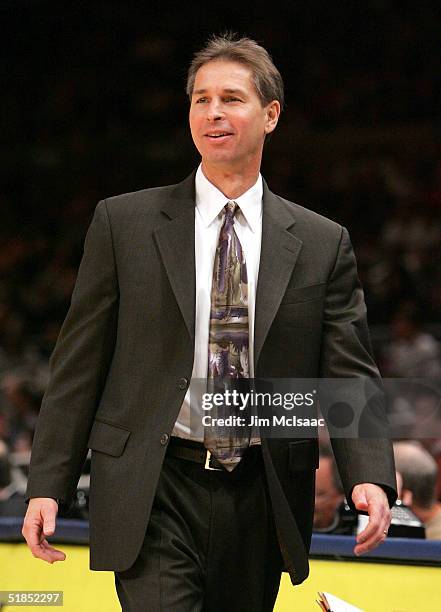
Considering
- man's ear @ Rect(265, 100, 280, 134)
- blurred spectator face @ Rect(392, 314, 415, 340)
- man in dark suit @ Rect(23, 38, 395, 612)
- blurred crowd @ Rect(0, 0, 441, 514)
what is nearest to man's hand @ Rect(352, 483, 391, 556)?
man in dark suit @ Rect(23, 38, 395, 612)

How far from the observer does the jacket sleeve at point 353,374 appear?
215 cm

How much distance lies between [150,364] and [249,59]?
65 cm

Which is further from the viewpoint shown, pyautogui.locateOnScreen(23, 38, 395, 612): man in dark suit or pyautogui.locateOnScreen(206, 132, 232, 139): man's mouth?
pyautogui.locateOnScreen(206, 132, 232, 139): man's mouth

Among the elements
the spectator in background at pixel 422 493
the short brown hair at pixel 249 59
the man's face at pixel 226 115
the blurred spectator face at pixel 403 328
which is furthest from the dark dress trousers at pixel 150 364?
the blurred spectator face at pixel 403 328

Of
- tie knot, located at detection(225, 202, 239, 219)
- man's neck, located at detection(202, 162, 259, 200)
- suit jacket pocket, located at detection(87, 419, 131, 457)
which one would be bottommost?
suit jacket pocket, located at detection(87, 419, 131, 457)

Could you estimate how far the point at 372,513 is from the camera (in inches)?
81.7

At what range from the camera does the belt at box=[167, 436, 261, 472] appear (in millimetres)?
2092

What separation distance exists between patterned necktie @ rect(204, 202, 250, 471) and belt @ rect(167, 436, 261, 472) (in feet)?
0.04

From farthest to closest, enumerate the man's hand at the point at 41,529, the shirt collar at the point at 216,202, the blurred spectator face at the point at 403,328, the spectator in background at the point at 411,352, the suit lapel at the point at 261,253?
the blurred spectator face at the point at 403,328 < the spectator in background at the point at 411,352 < the shirt collar at the point at 216,202 < the suit lapel at the point at 261,253 < the man's hand at the point at 41,529

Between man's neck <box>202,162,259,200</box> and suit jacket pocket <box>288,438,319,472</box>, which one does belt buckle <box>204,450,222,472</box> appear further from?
man's neck <box>202,162,259,200</box>

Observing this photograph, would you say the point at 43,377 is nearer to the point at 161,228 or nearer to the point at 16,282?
the point at 16,282

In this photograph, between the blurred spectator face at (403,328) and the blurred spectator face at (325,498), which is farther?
the blurred spectator face at (403,328)

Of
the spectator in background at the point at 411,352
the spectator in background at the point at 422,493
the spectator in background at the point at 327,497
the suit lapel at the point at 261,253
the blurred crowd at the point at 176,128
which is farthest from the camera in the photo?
the blurred crowd at the point at 176,128

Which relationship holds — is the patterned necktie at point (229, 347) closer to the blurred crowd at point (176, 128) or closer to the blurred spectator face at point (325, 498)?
the blurred spectator face at point (325, 498)
